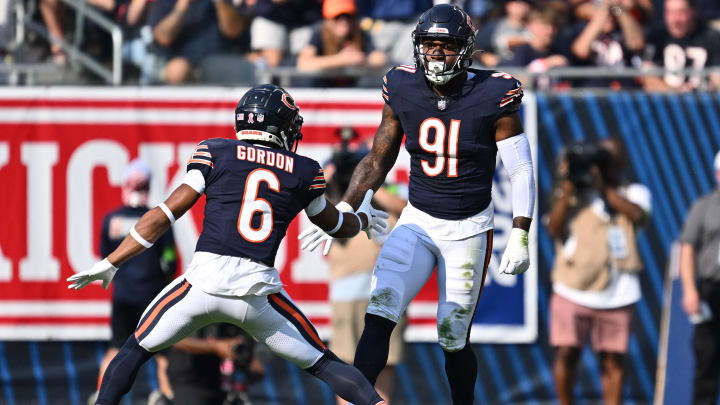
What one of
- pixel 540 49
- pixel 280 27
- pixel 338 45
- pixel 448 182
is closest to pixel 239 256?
pixel 448 182

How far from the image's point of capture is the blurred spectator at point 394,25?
406 inches

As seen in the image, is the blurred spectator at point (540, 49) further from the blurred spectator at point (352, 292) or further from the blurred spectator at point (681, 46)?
the blurred spectator at point (352, 292)

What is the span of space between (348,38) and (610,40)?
2.36 metres

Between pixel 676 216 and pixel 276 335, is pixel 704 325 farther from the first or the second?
pixel 276 335

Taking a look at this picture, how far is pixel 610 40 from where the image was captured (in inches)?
414

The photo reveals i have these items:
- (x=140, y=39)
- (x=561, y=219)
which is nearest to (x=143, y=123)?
(x=140, y=39)

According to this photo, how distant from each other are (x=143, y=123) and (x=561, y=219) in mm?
3395

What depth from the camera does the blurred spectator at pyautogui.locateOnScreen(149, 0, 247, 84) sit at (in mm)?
10047

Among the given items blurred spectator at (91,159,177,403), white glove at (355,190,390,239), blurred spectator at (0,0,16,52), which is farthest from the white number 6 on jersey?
blurred spectator at (0,0,16,52)

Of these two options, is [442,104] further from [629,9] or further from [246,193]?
[629,9]

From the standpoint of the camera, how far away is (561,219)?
352 inches

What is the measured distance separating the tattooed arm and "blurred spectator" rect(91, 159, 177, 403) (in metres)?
3.09

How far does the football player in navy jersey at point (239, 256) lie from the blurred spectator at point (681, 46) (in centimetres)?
Answer: 524


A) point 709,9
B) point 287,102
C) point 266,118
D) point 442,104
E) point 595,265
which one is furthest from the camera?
point 709,9
